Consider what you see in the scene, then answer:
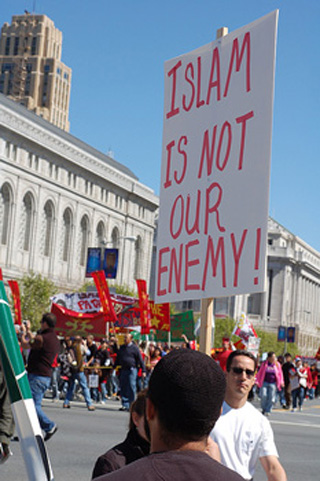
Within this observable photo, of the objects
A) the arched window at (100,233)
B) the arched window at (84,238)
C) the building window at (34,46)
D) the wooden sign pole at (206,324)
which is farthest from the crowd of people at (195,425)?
the building window at (34,46)

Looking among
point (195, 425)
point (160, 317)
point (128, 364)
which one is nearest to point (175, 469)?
point (195, 425)

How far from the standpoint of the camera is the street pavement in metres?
10.1

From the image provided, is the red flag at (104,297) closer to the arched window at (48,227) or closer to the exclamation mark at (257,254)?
the exclamation mark at (257,254)

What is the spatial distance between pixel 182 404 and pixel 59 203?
72336 millimetres

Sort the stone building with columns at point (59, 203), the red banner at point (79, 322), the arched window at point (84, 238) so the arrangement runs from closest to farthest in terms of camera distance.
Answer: the red banner at point (79, 322) < the stone building with columns at point (59, 203) < the arched window at point (84, 238)

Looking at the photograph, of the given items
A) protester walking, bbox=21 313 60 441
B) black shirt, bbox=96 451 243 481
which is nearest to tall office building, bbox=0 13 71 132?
protester walking, bbox=21 313 60 441

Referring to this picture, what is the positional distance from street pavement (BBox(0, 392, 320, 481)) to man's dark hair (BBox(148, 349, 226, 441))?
706 cm

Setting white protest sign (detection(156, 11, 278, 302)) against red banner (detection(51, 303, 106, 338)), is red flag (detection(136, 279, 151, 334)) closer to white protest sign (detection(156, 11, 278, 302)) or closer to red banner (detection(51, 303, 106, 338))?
red banner (detection(51, 303, 106, 338))

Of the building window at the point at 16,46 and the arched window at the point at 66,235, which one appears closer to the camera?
the arched window at the point at 66,235

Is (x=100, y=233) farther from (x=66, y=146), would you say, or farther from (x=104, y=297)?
(x=104, y=297)

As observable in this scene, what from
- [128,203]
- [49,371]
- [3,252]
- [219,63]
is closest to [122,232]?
[128,203]

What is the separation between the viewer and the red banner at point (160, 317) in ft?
90.9

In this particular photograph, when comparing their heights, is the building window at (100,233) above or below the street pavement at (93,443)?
above

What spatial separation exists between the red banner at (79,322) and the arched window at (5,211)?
3997cm
